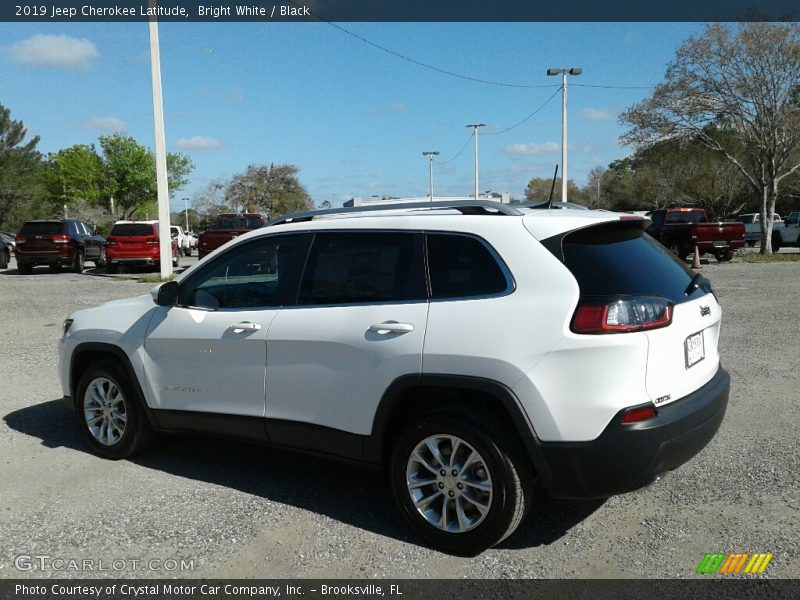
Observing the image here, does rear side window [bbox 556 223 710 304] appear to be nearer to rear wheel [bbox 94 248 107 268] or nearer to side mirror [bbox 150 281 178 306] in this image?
side mirror [bbox 150 281 178 306]

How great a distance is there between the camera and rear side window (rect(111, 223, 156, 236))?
2325 cm

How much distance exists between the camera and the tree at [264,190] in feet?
259

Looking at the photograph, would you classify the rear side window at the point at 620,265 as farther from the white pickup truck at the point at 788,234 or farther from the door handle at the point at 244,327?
the white pickup truck at the point at 788,234

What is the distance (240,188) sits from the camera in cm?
7912

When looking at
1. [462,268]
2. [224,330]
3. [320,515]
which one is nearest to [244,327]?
[224,330]

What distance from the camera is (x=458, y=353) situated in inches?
136

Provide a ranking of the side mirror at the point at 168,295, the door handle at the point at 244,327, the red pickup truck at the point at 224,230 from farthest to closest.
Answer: the red pickup truck at the point at 224,230 → the side mirror at the point at 168,295 → the door handle at the point at 244,327

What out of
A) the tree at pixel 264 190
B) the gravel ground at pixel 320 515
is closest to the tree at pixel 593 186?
the tree at pixel 264 190

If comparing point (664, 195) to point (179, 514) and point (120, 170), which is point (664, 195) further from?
point (179, 514)

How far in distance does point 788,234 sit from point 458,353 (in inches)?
1344

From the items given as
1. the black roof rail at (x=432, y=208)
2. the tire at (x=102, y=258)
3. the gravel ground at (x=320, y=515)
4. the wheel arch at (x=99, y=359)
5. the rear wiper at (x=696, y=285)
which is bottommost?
the gravel ground at (x=320, y=515)

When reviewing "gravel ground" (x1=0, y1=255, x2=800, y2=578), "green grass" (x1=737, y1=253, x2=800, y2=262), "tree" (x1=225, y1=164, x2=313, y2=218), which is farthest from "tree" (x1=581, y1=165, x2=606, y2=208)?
"gravel ground" (x1=0, y1=255, x2=800, y2=578)

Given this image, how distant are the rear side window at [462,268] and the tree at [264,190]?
76.3m

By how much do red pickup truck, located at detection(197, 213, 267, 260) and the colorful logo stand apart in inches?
717
